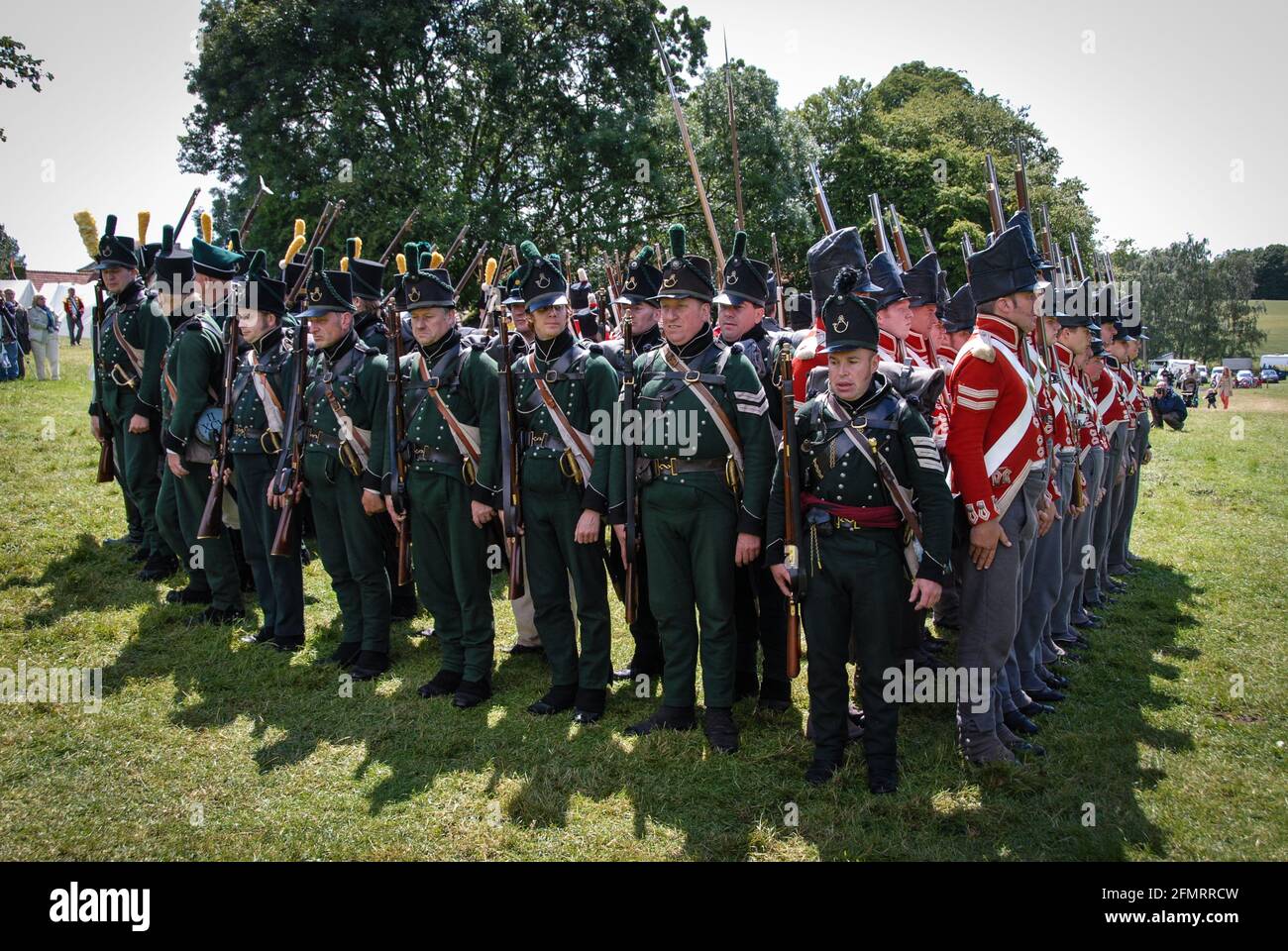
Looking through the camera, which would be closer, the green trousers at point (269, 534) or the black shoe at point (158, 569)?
the green trousers at point (269, 534)

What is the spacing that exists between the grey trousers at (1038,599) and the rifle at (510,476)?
3.44m

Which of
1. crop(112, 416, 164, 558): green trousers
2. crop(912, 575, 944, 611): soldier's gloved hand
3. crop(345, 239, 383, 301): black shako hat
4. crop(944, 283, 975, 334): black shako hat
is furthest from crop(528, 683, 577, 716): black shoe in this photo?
crop(112, 416, 164, 558): green trousers

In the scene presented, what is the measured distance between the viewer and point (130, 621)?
26.3ft

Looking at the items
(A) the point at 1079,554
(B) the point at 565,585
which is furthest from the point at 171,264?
(A) the point at 1079,554

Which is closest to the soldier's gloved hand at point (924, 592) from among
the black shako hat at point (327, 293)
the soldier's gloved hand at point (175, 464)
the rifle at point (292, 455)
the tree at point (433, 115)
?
the black shako hat at point (327, 293)

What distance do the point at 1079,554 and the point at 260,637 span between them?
697 cm

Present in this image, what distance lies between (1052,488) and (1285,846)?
89.4 inches

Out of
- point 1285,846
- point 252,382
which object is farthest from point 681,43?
point 1285,846

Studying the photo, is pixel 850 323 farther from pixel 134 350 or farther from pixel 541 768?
pixel 134 350

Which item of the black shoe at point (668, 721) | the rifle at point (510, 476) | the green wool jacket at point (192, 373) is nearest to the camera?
the black shoe at point (668, 721)

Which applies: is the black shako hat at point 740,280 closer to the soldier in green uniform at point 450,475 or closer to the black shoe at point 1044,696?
the soldier in green uniform at point 450,475

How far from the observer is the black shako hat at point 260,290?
23.8 feet

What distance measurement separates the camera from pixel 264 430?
7.41m
